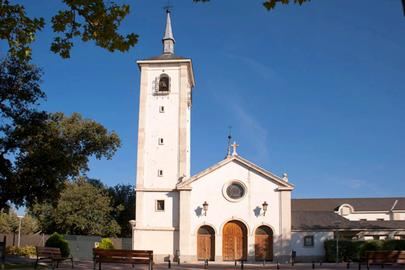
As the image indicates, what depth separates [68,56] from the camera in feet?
30.5

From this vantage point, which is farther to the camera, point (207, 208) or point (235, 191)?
point (235, 191)

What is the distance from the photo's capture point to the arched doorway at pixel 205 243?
122 ft

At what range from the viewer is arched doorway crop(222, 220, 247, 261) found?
122 ft

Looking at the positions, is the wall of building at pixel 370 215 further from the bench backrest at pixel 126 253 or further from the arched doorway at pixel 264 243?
the bench backrest at pixel 126 253

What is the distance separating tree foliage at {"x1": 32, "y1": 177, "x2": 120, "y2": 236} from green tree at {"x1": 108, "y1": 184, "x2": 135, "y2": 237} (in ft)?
9.14

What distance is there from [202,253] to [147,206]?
535 centimetres

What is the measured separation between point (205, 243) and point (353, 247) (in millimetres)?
10798

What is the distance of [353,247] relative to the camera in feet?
124

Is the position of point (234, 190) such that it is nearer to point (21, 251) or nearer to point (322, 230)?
point (322, 230)

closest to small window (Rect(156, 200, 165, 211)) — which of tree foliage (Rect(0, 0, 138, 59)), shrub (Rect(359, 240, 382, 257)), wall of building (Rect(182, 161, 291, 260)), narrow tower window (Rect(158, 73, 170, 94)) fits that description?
wall of building (Rect(182, 161, 291, 260))

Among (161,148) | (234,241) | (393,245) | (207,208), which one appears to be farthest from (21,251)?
(393,245)

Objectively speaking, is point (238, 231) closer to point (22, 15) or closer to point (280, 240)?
point (280, 240)

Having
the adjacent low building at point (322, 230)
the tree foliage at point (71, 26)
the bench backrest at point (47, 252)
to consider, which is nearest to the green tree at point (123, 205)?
the adjacent low building at point (322, 230)

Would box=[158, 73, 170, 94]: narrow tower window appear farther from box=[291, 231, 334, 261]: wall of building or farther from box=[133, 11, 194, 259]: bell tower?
box=[291, 231, 334, 261]: wall of building
